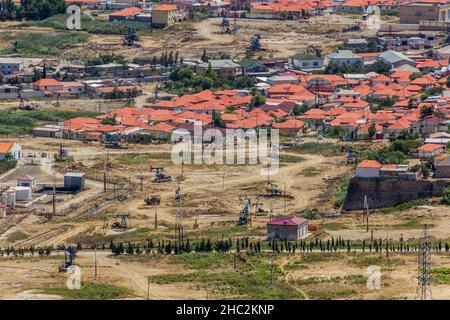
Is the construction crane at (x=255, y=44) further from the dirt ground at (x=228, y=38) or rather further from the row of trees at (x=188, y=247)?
the row of trees at (x=188, y=247)

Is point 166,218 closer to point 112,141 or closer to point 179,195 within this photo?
point 179,195

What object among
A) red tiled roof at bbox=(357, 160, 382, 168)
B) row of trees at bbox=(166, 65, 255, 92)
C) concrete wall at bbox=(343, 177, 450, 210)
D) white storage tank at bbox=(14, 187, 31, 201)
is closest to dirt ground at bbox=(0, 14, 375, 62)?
row of trees at bbox=(166, 65, 255, 92)

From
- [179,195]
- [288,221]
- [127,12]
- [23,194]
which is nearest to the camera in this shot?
[288,221]

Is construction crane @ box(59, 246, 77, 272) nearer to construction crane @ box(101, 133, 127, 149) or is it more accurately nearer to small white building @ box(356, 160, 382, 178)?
small white building @ box(356, 160, 382, 178)

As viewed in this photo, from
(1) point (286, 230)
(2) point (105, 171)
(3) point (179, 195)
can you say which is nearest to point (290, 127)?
(2) point (105, 171)

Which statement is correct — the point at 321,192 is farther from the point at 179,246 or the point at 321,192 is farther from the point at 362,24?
the point at 362,24

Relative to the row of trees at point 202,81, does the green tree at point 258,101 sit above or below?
above

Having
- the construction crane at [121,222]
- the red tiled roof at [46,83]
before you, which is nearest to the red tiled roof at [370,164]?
the construction crane at [121,222]
